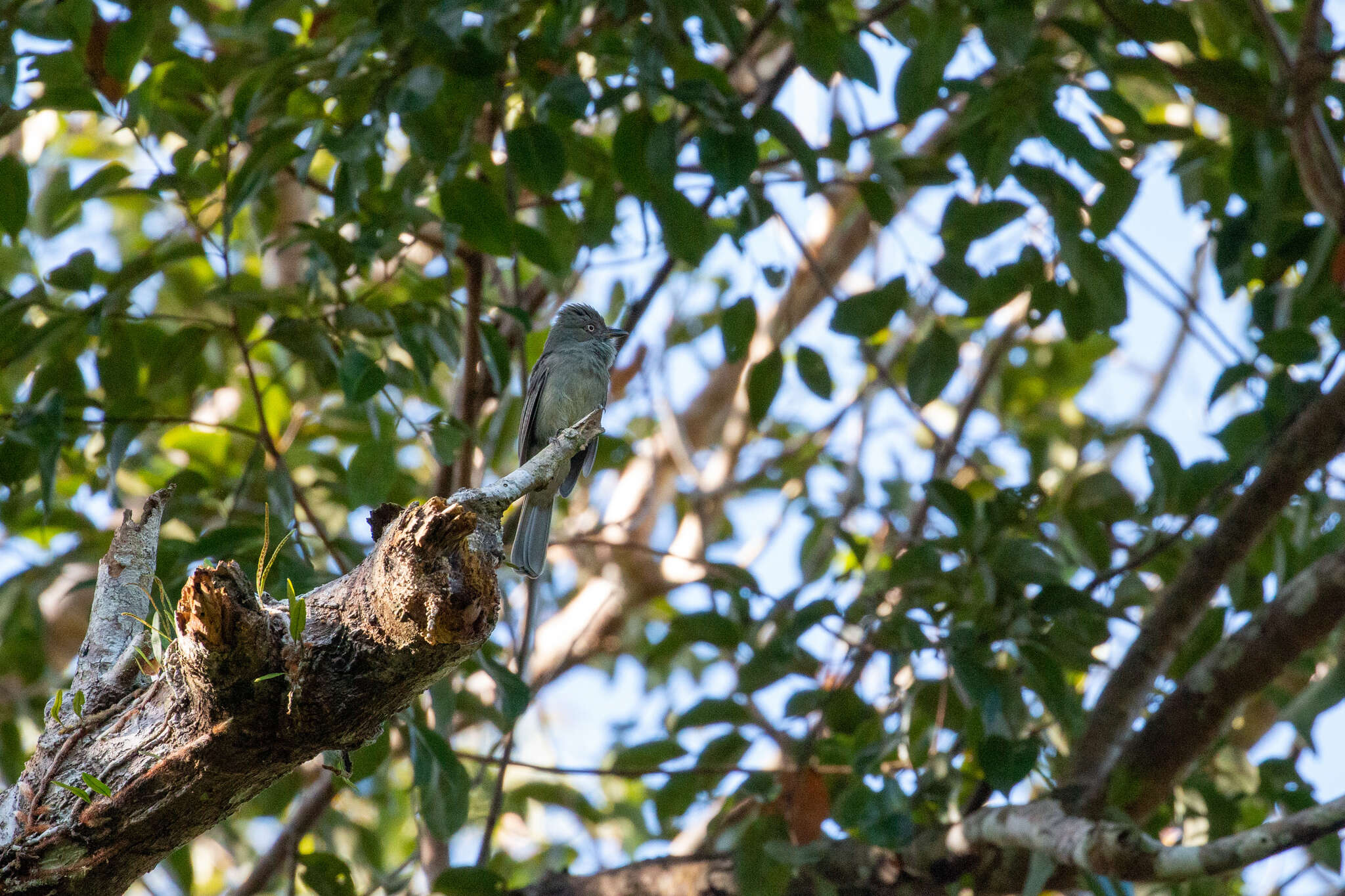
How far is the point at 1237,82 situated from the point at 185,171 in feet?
11.3

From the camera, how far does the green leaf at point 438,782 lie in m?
3.43

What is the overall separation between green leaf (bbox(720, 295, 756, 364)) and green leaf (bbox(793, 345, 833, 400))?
0.65ft

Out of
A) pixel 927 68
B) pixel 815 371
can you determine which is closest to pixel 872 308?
pixel 815 371

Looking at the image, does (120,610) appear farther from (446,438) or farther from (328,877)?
(328,877)

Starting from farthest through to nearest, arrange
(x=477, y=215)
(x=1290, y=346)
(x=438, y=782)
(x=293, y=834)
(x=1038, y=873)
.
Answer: (x=293, y=834) < (x=1290, y=346) < (x=438, y=782) < (x=477, y=215) < (x=1038, y=873)

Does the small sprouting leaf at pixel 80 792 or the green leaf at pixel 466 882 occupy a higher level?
the green leaf at pixel 466 882

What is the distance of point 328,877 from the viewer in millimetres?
3912

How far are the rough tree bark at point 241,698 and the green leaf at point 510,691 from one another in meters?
1.25

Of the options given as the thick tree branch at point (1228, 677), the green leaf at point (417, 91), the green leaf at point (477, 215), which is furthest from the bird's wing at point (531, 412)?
the thick tree branch at point (1228, 677)

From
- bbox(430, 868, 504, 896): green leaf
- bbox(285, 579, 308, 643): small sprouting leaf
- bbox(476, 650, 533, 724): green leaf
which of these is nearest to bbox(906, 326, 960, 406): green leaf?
bbox(476, 650, 533, 724): green leaf

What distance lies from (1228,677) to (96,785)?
356 centimetres

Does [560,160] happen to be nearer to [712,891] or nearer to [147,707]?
[147,707]

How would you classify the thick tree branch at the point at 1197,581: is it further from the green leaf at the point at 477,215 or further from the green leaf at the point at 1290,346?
the green leaf at the point at 477,215

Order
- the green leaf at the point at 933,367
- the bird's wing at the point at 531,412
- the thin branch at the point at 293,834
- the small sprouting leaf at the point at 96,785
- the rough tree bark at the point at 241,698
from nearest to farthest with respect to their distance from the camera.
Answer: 1. the rough tree bark at the point at 241,698
2. the small sprouting leaf at the point at 96,785
3. the green leaf at the point at 933,367
4. the thin branch at the point at 293,834
5. the bird's wing at the point at 531,412
